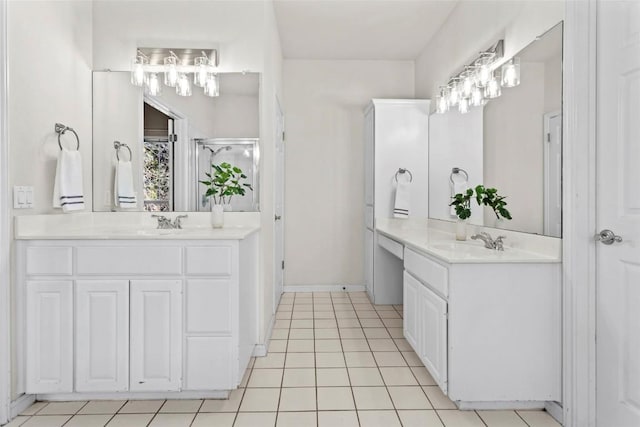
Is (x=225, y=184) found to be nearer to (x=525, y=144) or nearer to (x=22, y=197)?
(x=22, y=197)

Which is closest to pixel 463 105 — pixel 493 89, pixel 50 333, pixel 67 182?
pixel 493 89

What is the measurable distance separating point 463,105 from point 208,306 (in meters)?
2.34

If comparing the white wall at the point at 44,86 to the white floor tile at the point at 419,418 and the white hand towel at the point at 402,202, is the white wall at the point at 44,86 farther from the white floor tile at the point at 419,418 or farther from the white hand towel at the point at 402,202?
the white hand towel at the point at 402,202

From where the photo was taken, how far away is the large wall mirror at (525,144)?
2156mm

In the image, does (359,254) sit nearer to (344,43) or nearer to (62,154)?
(344,43)

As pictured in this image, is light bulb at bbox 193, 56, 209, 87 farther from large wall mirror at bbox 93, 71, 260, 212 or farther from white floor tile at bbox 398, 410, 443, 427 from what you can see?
white floor tile at bbox 398, 410, 443, 427

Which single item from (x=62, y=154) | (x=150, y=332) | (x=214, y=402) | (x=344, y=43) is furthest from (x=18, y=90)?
(x=344, y=43)

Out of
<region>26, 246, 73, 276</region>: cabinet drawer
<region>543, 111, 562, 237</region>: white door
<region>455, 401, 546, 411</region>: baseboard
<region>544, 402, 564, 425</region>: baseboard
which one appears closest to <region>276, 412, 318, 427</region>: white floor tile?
<region>455, 401, 546, 411</region>: baseboard

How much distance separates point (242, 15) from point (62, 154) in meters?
1.47

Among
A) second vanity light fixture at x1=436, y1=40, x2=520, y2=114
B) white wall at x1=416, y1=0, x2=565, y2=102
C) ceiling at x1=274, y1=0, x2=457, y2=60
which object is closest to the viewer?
white wall at x1=416, y1=0, x2=565, y2=102

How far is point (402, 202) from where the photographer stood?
4.15 meters

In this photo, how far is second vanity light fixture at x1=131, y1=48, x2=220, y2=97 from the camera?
9.57ft

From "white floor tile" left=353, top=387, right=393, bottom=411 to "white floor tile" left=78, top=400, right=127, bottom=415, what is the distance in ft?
4.04

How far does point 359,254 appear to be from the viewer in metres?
4.91
